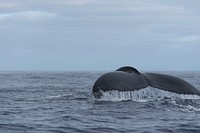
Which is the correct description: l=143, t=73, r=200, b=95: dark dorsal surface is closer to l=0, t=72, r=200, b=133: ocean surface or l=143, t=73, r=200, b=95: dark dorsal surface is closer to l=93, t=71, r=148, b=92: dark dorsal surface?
l=0, t=72, r=200, b=133: ocean surface

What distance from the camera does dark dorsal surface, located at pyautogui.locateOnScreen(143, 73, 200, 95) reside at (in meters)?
12.8

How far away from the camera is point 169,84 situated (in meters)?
13.0

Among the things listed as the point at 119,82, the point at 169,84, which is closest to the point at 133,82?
the point at 119,82

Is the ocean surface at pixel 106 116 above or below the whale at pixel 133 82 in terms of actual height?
below

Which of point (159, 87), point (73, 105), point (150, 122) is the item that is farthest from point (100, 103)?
point (150, 122)

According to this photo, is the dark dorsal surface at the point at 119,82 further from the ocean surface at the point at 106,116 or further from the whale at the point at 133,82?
the ocean surface at the point at 106,116

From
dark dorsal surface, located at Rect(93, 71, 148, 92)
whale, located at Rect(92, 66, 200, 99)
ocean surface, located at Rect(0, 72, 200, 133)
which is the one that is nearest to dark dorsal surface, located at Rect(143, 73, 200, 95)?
whale, located at Rect(92, 66, 200, 99)

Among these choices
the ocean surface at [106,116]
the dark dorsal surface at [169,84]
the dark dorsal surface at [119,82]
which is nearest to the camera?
the ocean surface at [106,116]

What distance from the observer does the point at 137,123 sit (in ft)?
36.6

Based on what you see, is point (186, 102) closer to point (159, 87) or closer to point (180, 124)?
point (159, 87)

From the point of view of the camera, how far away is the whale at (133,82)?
39.0 ft

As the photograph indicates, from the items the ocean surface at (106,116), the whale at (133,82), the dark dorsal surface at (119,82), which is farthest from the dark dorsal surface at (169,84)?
the dark dorsal surface at (119,82)

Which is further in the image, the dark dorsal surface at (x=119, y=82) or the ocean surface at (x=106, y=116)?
the dark dorsal surface at (x=119, y=82)

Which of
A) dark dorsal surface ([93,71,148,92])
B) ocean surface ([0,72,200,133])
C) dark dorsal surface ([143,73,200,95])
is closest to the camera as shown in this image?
ocean surface ([0,72,200,133])
